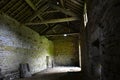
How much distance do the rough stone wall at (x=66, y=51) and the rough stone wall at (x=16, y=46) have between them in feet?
17.2

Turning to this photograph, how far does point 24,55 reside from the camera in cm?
938

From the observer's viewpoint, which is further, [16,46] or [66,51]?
[66,51]

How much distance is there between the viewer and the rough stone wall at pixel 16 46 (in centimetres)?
716

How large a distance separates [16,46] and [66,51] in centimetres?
934

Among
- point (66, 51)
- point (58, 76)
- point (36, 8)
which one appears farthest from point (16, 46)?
point (66, 51)

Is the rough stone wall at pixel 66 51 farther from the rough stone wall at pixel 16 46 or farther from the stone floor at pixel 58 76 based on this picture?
the stone floor at pixel 58 76

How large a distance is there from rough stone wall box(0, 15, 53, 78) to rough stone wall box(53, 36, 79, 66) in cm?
523

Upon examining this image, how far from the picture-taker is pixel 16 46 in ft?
27.5

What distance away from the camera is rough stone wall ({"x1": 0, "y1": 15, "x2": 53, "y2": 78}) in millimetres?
7164

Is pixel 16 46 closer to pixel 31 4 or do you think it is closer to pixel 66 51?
pixel 31 4

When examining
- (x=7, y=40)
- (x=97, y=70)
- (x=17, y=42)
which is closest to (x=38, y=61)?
(x=17, y=42)

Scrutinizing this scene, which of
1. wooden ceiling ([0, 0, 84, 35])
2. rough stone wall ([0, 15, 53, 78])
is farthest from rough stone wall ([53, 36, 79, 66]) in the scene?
wooden ceiling ([0, 0, 84, 35])

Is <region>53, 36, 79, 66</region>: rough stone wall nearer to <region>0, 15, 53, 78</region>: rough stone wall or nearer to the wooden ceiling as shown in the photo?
<region>0, 15, 53, 78</region>: rough stone wall

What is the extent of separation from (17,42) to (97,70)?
5.87 meters
